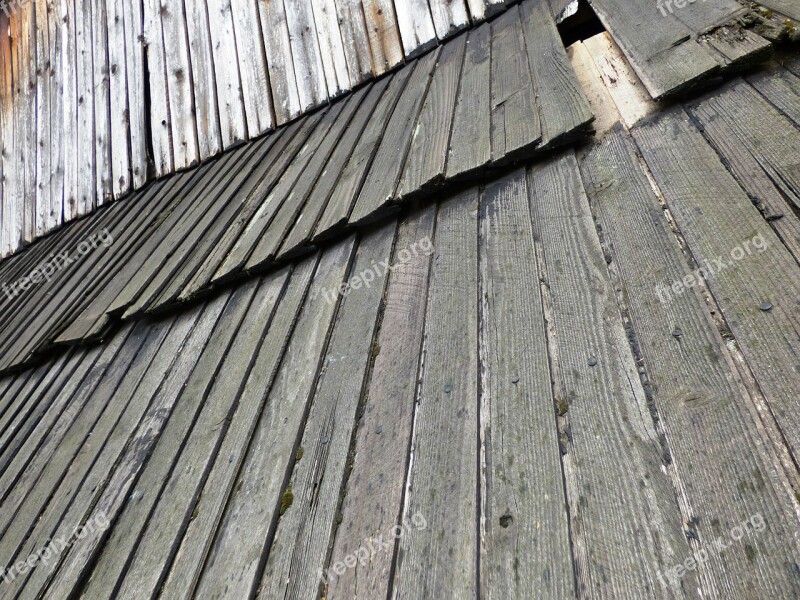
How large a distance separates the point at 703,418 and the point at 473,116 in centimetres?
149

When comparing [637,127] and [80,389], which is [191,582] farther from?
[637,127]

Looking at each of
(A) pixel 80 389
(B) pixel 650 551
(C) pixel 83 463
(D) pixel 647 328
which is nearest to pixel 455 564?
(B) pixel 650 551

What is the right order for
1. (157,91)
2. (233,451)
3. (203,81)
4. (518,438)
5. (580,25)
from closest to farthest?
(518,438), (233,451), (580,25), (203,81), (157,91)

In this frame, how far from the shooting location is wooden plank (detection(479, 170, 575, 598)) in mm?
874

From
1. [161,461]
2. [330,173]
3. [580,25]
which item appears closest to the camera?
[161,461]

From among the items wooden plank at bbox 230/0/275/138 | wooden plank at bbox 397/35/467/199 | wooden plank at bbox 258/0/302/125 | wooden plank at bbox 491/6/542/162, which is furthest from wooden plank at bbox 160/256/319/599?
wooden plank at bbox 230/0/275/138

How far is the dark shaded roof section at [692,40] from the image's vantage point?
1479mm

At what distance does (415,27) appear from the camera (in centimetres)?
289

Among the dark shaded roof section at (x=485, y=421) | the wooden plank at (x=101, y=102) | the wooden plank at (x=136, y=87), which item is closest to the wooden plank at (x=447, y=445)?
the dark shaded roof section at (x=485, y=421)

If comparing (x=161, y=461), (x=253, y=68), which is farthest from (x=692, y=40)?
(x=253, y=68)

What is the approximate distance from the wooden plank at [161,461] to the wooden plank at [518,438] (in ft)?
3.41

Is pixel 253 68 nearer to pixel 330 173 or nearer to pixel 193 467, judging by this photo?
pixel 330 173

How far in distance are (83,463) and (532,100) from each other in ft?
7.09

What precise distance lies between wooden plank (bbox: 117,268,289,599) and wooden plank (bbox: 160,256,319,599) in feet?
0.09
